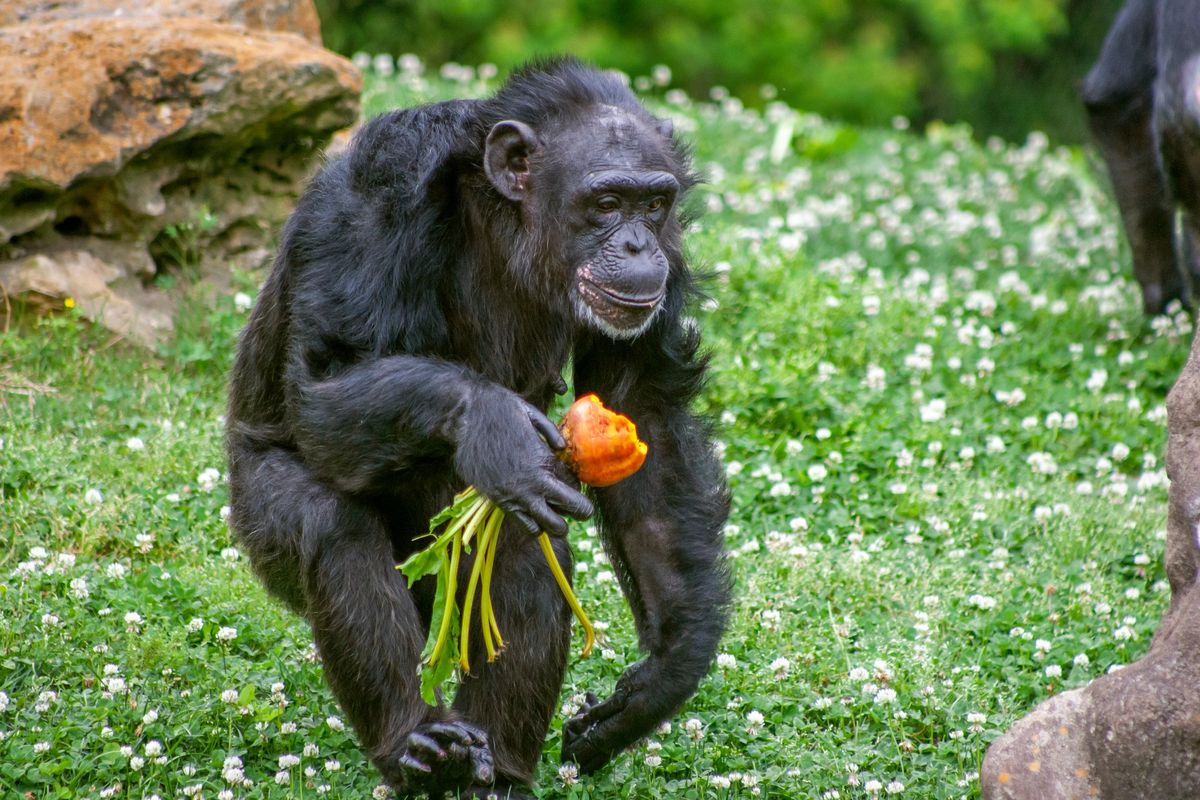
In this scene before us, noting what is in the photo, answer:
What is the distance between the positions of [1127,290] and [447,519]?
20.9 feet

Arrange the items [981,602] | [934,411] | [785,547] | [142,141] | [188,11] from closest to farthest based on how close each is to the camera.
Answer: [981,602]
[785,547]
[142,141]
[934,411]
[188,11]

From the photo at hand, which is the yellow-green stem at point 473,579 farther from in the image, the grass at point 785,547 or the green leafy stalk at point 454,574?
the grass at point 785,547

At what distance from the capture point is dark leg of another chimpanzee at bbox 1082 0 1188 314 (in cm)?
864

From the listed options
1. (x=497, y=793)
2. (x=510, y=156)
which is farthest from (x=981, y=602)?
(x=510, y=156)

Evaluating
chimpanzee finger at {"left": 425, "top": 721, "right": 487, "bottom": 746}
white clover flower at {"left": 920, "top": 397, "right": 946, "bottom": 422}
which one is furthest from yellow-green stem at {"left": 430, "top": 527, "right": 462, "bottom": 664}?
white clover flower at {"left": 920, "top": 397, "right": 946, "bottom": 422}

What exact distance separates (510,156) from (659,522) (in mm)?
1230

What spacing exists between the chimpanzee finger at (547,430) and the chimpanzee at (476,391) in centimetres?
1

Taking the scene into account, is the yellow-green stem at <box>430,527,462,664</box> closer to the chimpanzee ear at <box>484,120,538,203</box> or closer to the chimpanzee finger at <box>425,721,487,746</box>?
the chimpanzee finger at <box>425,721,487,746</box>

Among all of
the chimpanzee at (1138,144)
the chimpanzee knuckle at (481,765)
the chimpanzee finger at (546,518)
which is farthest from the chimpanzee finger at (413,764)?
the chimpanzee at (1138,144)

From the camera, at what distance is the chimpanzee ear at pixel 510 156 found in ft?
14.5

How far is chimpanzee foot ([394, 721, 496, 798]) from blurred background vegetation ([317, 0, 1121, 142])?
45.0ft

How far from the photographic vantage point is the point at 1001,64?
1980 centimetres

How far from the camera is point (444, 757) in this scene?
4027 millimetres

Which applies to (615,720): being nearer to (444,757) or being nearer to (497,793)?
(497,793)
